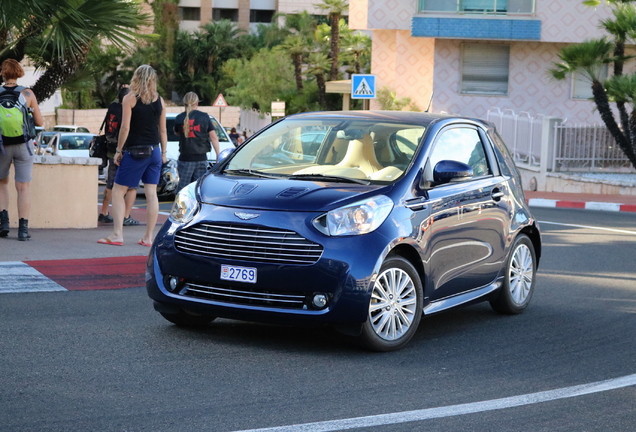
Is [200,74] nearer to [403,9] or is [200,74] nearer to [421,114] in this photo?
[403,9]

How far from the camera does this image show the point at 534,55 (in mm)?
35594

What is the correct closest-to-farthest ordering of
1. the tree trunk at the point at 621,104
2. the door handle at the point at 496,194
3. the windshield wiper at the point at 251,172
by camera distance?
the windshield wiper at the point at 251,172
the door handle at the point at 496,194
the tree trunk at the point at 621,104

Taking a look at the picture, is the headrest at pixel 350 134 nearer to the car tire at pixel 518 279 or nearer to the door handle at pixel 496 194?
the door handle at pixel 496 194

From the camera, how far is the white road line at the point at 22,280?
899cm

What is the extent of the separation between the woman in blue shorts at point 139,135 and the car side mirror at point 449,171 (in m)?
4.48

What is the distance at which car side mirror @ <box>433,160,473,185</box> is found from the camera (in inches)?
295

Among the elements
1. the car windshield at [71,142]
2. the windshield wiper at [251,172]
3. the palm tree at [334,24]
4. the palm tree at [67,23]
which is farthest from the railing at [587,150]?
the palm tree at [334,24]

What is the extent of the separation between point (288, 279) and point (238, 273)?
35cm

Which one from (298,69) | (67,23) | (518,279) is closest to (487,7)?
(67,23)

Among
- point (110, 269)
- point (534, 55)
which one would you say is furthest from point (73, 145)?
point (110, 269)

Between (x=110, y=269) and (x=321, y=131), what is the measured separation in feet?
10.5

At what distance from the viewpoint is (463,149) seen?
8.27 metres

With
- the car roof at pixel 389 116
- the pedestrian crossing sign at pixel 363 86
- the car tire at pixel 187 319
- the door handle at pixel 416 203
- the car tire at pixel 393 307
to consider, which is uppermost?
the pedestrian crossing sign at pixel 363 86

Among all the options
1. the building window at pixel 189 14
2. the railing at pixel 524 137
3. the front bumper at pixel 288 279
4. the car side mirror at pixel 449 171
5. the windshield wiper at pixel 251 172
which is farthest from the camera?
the building window at pixel 189 14
